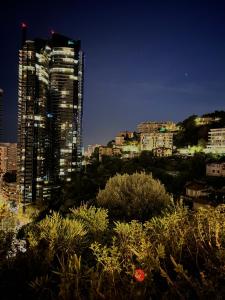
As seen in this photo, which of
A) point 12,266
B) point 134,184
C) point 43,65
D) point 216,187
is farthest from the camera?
point 43,65

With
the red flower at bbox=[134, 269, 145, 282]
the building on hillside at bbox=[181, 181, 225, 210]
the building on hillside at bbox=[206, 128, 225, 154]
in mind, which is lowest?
the building on hillside at bbox=[181, 181, 225, 210]

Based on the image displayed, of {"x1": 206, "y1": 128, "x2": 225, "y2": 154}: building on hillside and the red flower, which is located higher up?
{"x1": 206, "y1": 128, "x2": 225, "y2": 154}: building on hillside

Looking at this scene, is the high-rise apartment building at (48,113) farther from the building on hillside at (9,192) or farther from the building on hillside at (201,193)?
the building on hillside at (201,193)

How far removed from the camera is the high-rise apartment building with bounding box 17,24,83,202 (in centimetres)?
5225

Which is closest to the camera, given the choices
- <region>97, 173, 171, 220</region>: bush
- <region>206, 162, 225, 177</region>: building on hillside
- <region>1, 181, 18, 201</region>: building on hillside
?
<region>97, 173, 171, 220</region>: bush

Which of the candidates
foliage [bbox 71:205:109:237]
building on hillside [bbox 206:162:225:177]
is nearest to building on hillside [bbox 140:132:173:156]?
building on hillside [bbox 206:162:225:177]

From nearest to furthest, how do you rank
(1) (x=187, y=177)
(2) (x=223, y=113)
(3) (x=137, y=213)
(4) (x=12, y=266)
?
(4) (x=12, y=266), (3) (x=137, y=213), (1) (x=187, y=177), (2) (x=223, y=113)

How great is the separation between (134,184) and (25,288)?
11.1 metres

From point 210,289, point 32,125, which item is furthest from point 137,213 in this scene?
point 32,125

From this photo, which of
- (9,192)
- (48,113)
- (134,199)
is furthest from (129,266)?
(48,113)

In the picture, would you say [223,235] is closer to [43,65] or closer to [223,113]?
[43,65]

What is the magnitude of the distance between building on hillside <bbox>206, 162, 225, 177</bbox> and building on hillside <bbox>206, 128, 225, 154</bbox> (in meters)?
14.7

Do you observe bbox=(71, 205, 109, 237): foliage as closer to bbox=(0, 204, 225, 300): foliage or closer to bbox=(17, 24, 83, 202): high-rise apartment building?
bbox=(0, 204, 225, 300): foliage

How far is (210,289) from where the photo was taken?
17.2 ft
